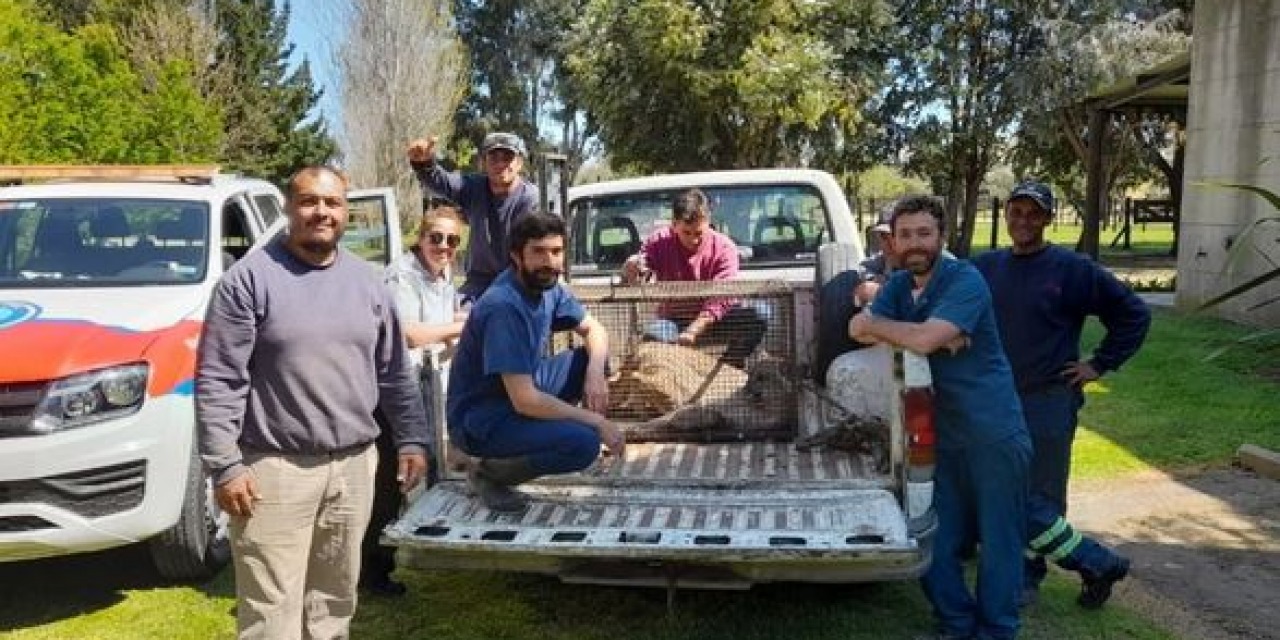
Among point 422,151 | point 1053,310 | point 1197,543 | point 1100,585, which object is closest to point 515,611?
point 422,151

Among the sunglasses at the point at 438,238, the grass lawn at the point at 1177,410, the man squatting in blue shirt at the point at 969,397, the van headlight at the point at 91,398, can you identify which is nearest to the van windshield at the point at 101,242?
the van headlight at the point at 91,398

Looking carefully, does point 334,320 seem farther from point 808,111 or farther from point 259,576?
point 808,111

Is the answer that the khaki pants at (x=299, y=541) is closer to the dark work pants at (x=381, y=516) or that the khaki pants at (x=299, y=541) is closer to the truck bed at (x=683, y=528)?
the truck bed at (x=683, y=528)

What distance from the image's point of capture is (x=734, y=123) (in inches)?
783

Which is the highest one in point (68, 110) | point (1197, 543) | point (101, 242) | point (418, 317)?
point (68, 110)

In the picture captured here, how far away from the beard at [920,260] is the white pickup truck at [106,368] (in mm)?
2345

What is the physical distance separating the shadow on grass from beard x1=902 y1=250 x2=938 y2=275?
3.17m

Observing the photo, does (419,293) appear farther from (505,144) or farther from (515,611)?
(515,611)

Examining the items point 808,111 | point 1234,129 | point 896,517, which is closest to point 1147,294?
point 1234,129

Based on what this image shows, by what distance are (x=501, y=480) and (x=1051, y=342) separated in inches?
86.4

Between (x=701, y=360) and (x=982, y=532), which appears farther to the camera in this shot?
(x=701, y=360)

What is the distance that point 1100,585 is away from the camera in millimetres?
4293

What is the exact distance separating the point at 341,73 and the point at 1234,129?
26.5 m

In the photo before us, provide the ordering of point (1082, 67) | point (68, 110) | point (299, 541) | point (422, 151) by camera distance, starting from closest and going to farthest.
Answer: point (299, 541)
point (422, 151)
point (68, 110)
point (1082, 67)
